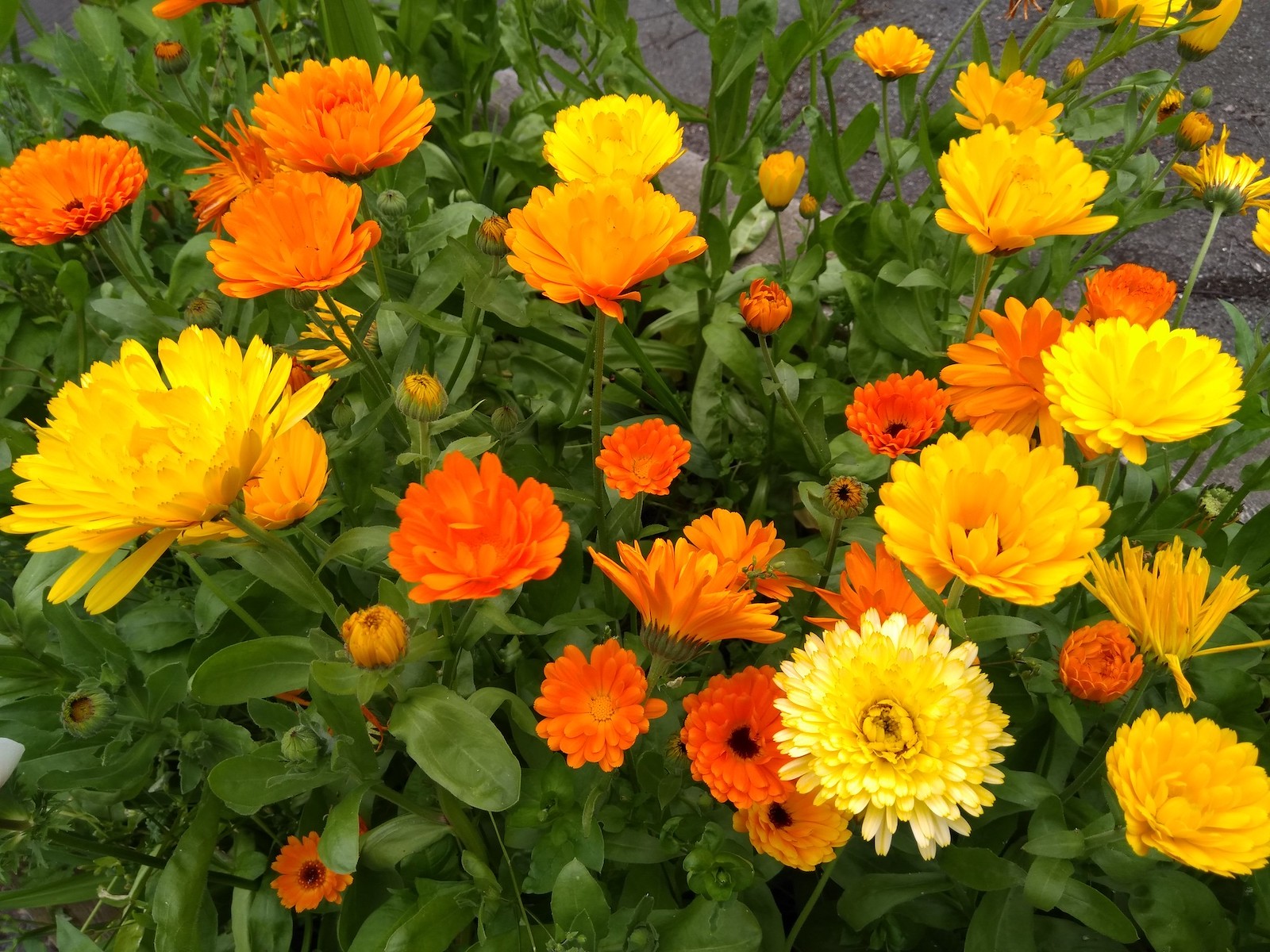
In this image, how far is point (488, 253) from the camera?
3.37 feet

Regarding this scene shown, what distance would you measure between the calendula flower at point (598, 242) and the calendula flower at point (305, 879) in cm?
75

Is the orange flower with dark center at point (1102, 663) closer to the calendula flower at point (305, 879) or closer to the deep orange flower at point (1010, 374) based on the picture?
the deep orange flower at point (1010, 374)

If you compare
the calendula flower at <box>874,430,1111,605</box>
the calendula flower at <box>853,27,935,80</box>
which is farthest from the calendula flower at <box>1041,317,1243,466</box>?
the calendula flower at <box>853,27,935,80</box>

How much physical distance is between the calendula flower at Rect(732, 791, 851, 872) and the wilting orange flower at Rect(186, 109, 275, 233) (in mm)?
1100

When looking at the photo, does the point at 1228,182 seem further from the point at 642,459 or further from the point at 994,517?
the point at 642,459

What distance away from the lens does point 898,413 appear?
989mm

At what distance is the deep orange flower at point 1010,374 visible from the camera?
33.9 inches

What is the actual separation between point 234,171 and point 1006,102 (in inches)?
47.0

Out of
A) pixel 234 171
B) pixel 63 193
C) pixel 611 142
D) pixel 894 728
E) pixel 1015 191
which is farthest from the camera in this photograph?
pixel 234 171

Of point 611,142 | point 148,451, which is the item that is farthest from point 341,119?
point 148,451

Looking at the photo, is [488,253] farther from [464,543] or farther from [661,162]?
[464,543]

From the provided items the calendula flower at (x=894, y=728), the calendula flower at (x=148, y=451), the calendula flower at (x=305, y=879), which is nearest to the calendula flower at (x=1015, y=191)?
the calendula flower at (x=894, y=728)

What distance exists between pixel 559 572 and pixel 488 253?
413 millimetres

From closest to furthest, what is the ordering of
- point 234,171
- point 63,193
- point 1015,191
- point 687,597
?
point 687,597
point 1015,191
point 63,193
point 234,171
